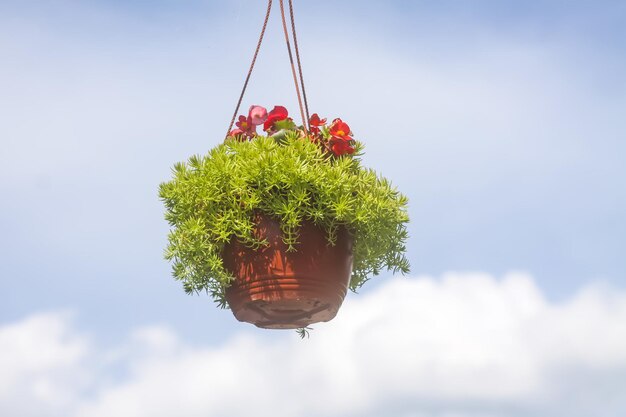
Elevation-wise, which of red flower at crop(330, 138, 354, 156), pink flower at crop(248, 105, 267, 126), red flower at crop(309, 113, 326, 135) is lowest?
red flower at crop(330, 138, 354, 156)

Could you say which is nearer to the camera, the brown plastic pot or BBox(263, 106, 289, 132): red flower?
the brown plastic pot

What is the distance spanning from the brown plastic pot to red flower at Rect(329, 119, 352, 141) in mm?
276

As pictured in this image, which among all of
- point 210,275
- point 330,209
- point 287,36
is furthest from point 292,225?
point 287,36

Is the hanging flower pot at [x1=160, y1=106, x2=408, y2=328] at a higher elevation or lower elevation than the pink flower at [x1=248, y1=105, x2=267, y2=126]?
lower

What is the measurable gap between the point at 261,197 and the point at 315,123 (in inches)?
13.0

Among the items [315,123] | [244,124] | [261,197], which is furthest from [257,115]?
[261,197]

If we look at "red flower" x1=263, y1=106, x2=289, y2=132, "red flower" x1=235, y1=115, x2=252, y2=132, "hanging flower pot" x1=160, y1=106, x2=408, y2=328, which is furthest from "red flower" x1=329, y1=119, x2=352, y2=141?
"red flower" x1=235, y1=115, x2=252, y2=132

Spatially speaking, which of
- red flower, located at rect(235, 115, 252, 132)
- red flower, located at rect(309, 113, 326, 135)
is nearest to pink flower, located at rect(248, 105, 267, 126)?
red flower, located at rect(235, 115, 252, 132)

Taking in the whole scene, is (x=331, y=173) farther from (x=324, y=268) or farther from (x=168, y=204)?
(x=168, y=204)

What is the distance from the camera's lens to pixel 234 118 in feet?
9.95

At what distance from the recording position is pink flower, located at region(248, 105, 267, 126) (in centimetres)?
304

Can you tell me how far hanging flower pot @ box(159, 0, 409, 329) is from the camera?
2.81 meters

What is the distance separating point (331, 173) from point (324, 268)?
0.28 meters

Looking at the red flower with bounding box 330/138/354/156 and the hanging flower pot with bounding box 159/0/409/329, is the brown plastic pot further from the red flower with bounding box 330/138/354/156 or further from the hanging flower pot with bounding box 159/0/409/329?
the red flower with bounding box 330/138/354/156
